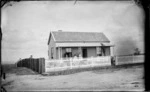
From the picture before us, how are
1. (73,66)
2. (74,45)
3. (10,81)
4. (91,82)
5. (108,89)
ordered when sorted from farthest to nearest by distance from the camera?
(73,66) → (74,45) → (91,82) → (10,81) → (108,89)

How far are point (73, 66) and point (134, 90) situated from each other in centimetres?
424

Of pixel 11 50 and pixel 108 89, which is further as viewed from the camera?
pixel 108 89

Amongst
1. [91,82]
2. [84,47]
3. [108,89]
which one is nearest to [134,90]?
[108,89]

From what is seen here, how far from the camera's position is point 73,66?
7414 millimetres

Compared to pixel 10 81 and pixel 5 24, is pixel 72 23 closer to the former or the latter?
pixel 5 24

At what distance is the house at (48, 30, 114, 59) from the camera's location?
3910mm

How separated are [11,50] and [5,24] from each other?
1.88ft

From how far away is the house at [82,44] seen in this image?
12.8ft

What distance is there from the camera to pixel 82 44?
4512 millimetres

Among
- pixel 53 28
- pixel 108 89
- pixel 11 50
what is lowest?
pixel 108 89

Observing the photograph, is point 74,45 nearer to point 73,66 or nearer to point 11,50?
point 11,50

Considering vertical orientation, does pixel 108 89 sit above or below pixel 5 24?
below

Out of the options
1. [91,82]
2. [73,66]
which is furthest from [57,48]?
[73,66]

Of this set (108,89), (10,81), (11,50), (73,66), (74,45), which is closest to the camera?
(11,50)
